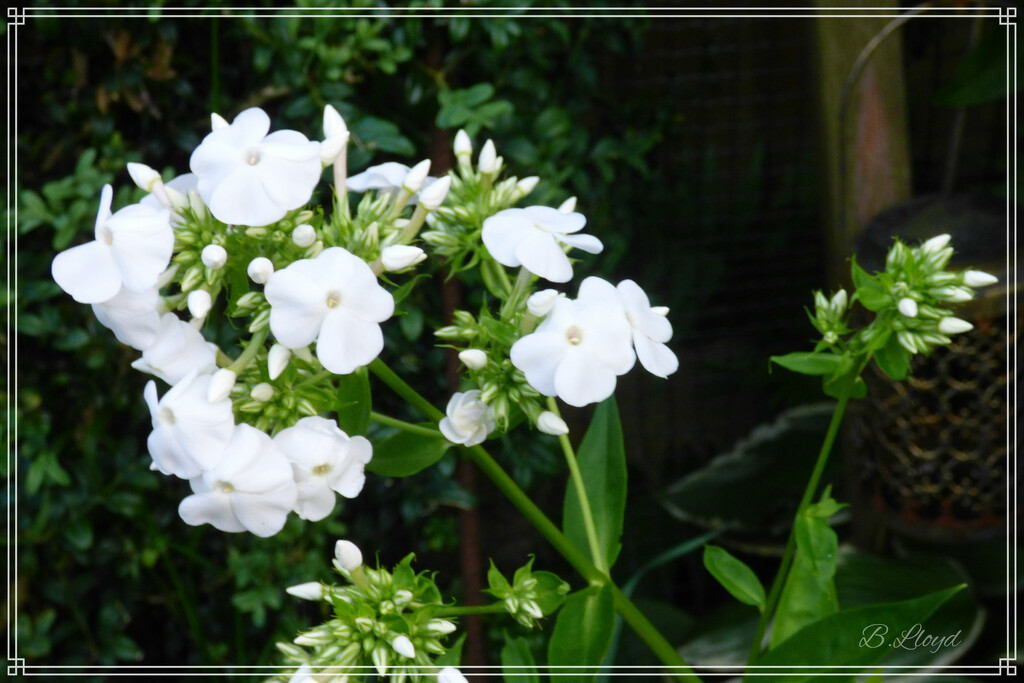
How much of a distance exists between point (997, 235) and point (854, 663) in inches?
27.1

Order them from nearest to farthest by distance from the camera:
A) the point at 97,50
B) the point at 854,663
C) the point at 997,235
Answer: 1. the point at 854,663
2. the point at 97,50
3. the point at 997,235

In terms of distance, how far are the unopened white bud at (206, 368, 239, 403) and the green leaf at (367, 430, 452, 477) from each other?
0.49ft

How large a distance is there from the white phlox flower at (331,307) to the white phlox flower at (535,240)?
0.08 meters

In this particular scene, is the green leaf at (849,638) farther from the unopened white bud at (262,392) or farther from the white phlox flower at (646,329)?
the unopened white bud at (262,392)

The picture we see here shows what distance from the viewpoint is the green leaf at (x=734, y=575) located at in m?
0.76

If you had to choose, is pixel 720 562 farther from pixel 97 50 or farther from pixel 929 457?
pixel 97 50

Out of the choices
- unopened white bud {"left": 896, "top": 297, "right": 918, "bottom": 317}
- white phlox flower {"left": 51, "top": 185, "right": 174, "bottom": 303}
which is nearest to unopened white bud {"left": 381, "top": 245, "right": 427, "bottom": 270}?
white phlox flower {"left": 51, "top": 185, "right": 174, "bottom": 303}

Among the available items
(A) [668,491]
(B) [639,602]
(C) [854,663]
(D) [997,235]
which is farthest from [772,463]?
(C) [854,663]

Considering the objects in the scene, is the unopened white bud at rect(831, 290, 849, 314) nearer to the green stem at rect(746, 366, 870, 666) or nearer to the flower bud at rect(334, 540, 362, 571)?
the green stem at rect(746, 366, 870, 666)

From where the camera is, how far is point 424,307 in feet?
3.75

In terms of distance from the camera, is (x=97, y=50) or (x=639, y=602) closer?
(x=97, y=50)

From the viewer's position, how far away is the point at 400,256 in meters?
0.54

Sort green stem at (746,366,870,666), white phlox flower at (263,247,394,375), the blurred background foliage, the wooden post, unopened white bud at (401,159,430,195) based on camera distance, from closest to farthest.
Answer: white phlox flower at (263,247,394,375)
unopened white bud at (401,159,430,195)
green stem at (746,366,870,666)
the blurred background foliage
the wooden post

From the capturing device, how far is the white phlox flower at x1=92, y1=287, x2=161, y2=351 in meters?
0.53
